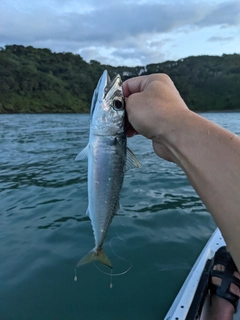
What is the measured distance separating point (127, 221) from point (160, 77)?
15.6 ft

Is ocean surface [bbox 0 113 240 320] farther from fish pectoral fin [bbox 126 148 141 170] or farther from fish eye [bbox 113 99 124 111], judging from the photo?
fish eye [bbox 113 99 124 111]

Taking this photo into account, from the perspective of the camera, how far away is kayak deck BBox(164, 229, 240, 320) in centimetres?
319

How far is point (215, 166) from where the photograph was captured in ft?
5.15

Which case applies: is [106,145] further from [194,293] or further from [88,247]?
[88,247]

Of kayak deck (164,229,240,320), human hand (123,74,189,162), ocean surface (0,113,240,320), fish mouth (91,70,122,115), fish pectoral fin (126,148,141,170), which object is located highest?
fish mouth (91,70,122,115)

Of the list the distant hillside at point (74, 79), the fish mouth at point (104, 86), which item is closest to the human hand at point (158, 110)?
the fish mouth at point (104, 86)

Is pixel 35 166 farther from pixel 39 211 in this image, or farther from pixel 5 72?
pixel 5 72

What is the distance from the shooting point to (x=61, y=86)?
284 ft

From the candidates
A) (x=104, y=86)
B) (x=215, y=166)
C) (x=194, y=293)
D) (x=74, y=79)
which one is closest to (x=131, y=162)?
(x=104, y=86)

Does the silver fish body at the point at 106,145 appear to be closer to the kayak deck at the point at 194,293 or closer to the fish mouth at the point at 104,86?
the fish mouth at the point at 104,86

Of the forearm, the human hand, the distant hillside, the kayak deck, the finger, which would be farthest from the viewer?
the distant hillside

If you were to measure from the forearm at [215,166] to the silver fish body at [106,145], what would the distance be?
592mm

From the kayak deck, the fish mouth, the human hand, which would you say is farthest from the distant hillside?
the human hand

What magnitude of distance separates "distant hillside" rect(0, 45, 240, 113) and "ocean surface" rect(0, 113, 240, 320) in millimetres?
65052
